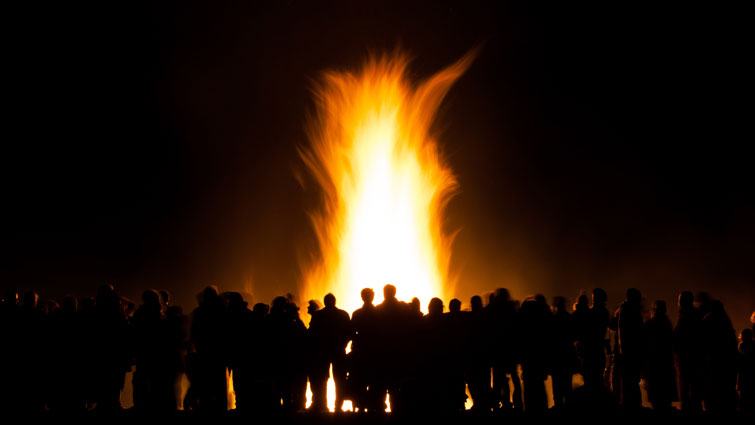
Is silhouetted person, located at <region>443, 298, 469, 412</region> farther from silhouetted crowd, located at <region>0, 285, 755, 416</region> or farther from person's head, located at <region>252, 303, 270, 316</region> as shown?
person's head, located at <region>252, 303, 270, 316</region>

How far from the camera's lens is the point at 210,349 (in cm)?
1039

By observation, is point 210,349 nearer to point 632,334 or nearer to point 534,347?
point 534,347

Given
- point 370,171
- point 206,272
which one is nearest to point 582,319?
point 370,171

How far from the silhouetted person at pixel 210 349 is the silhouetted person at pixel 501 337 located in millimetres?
3962

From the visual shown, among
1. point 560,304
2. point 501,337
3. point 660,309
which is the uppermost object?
point 560,304

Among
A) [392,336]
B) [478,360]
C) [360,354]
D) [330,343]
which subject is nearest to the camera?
[392,336]

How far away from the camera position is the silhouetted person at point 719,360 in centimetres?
1079

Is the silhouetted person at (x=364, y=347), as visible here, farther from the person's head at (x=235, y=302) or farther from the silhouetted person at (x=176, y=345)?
the silhouetted person at (x=176, y=345)

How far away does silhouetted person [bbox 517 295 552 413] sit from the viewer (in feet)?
35.0

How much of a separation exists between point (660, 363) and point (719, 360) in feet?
2.97

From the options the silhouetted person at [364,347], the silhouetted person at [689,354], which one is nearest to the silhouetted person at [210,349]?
the silhouetted person at [364,347]

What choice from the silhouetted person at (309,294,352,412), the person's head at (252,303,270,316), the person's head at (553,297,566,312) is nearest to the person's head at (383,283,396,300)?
the silhouetted person at (309,294,352,412)

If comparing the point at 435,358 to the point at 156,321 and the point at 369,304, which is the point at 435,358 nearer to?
the point at 369,304

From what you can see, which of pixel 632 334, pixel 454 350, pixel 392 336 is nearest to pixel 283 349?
pixel 392 336
